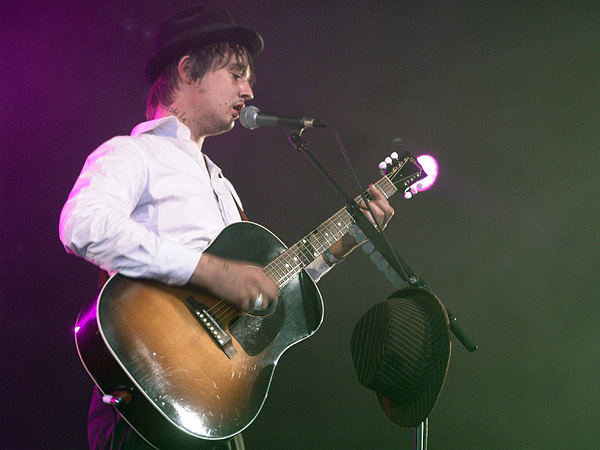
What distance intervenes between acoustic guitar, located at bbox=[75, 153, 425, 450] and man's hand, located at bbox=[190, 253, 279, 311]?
0.15ft

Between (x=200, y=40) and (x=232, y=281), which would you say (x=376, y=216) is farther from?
(x=200, y=40)

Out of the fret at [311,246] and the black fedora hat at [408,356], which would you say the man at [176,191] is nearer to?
the fret at [311,246]

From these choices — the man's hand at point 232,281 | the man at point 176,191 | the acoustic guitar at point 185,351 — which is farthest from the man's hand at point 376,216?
the man's hand at point 232,281

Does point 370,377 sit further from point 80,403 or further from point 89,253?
point 80,403

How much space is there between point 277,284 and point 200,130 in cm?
77

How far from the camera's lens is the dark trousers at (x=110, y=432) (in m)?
1.32

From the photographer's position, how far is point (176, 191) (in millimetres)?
1648

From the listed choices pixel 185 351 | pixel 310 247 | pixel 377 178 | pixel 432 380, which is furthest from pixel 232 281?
pixel 377 178

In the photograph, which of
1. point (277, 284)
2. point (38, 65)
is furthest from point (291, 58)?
point (277, 284)

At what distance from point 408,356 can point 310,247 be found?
2.27 ft

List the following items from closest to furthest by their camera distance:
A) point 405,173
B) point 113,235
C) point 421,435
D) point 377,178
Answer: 1. point 113,235
2. point 421,435
3. point 405,173
4. point 377,178

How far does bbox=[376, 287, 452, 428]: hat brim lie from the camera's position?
4.39ft

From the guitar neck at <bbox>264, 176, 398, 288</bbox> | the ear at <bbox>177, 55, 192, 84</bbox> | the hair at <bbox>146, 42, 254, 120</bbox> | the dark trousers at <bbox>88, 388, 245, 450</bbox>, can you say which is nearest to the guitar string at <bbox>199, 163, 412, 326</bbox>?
the guitar neck at <bbox>264, 176, 398, 288</bbox>

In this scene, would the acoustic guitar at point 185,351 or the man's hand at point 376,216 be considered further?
the man's hand at point 376,216
